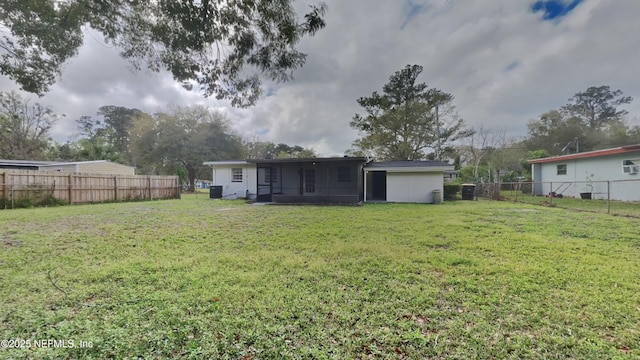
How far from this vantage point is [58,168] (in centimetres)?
1814

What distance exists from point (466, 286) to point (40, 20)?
6560 mm

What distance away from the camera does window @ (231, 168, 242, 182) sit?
17.4 m

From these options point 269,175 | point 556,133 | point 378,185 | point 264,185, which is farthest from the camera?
point 556,133

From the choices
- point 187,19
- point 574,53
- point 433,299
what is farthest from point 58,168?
point 574,53

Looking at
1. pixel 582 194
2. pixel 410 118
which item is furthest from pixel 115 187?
pixel 582 194

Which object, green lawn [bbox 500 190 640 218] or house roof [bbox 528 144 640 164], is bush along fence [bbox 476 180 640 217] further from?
house roof [bbox 528 144 640 164]

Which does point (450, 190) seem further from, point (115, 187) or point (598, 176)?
point (115, 187)

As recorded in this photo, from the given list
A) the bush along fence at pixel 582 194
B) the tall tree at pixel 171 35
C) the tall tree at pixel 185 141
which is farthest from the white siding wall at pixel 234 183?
the bush along fence at pixel 582 194

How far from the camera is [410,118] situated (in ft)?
72.4

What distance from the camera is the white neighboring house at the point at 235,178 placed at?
668 inches

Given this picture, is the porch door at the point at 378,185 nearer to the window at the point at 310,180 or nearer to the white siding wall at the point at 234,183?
the window at the point at 310,180

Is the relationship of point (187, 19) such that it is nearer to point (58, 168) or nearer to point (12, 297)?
point (12, 297)

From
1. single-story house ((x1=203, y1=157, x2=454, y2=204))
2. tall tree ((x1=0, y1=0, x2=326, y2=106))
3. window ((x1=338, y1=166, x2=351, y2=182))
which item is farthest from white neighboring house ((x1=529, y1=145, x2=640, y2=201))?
tall tree ((x1=0, y1=0, x2=326, y2=106))

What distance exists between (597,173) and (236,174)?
2204 cm
